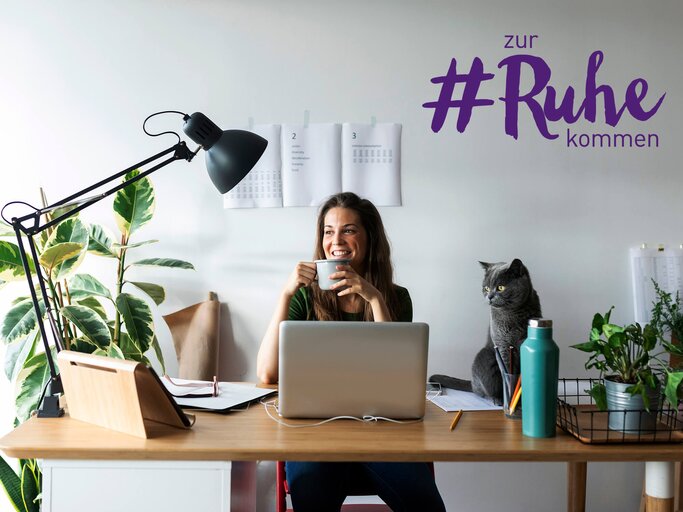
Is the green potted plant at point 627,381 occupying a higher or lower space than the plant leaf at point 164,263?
lower

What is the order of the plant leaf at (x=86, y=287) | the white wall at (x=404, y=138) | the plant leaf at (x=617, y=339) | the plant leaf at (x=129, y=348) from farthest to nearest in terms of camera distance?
the white wall at (x=404, y=138) → the plant leaf at (x=86, y=287) → the plant leaf at (x=129, y=348) → the plant leaf at (x=617, y=339)

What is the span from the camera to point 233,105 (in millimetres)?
2678

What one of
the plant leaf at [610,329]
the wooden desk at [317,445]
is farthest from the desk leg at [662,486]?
the plant leaf at [610,329]

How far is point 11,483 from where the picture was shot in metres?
2.41

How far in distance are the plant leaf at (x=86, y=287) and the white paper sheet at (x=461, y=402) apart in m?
1.32

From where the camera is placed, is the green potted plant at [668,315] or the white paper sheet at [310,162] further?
the white paper sheet at [310,162]

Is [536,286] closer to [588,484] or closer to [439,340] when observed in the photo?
[439,340]

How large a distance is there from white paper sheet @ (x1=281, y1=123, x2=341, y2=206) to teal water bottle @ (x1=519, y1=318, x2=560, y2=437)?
148 cm

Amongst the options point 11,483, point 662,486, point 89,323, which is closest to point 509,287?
point 662,486

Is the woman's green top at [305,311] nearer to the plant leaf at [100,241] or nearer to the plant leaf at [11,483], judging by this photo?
the plant leaf at [100,241]

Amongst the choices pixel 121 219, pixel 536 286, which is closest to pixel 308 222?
pixel 121 219

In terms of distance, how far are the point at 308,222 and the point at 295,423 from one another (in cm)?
134

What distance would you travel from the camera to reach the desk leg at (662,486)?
1.31 meters

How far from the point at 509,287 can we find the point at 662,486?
0.82 meters
